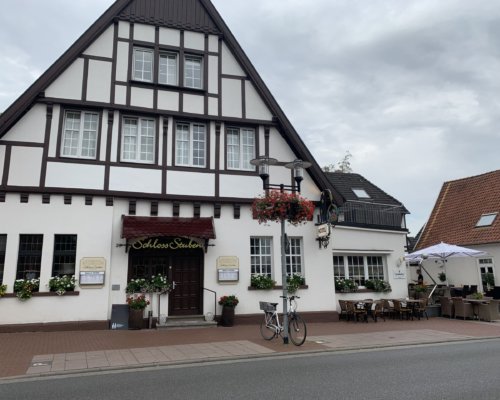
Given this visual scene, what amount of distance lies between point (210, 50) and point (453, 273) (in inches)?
729

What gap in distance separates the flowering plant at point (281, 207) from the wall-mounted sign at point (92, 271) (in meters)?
5.78

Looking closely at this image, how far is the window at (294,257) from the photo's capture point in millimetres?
16562

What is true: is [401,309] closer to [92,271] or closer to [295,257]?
[295,257]

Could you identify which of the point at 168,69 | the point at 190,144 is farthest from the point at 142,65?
the point at 190,144

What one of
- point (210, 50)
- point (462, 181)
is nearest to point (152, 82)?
point (210, 50)

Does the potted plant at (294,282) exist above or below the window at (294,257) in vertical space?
below

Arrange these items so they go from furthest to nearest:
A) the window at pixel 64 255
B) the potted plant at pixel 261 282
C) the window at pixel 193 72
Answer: the window at pixel 193 72 < the potted plant at pixel 261 282 < the window at pixel 64 255

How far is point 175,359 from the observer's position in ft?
30.4

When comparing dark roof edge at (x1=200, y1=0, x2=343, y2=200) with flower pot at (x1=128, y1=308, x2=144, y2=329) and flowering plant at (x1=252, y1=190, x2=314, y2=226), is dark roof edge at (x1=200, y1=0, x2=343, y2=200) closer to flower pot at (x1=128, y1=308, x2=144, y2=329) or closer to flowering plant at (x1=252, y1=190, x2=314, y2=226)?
flowering plant at (x1=252, y1=190, x2=314, y2=226)

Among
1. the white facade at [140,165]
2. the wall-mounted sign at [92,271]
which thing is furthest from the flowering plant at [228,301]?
the wall-mounted sign at [92,271]

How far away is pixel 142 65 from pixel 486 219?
19.8 m

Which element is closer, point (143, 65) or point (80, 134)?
point (80, 134)

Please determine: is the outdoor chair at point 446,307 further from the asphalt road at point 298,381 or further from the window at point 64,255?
the window at point 64,255

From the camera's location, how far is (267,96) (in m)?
16.9
